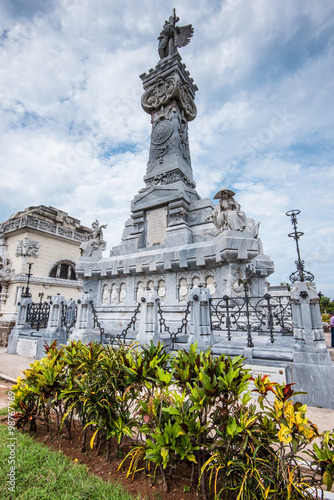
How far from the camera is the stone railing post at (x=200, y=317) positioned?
5863 mm

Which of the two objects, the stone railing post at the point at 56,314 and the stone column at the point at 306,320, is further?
the stone railing post at the point at 56,314

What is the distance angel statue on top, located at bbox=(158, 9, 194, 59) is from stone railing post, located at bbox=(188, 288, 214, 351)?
1700 cm

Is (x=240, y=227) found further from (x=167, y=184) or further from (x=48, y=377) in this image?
(x=48, y=377)

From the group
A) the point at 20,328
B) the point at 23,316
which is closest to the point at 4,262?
the point at 23,316

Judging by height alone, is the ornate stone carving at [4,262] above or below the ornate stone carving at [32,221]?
below

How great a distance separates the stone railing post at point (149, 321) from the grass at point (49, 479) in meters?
3.55

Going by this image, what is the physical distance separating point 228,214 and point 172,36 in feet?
49.8

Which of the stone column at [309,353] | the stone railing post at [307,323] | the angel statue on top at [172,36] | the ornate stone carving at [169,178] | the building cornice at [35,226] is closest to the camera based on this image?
the stone column at [309,353]

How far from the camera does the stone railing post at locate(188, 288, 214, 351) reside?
5.86 meters

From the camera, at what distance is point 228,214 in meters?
8.48

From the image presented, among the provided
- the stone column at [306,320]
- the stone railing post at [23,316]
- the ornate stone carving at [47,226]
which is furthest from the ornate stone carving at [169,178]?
the ornate stone carving at [47,226]

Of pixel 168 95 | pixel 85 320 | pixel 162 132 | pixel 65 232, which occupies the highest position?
pixel 168 95

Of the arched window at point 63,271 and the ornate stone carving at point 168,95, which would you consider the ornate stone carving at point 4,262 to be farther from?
the ornate stone carving at point 168,95

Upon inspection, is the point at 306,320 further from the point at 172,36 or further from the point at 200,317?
the point at 172,36
